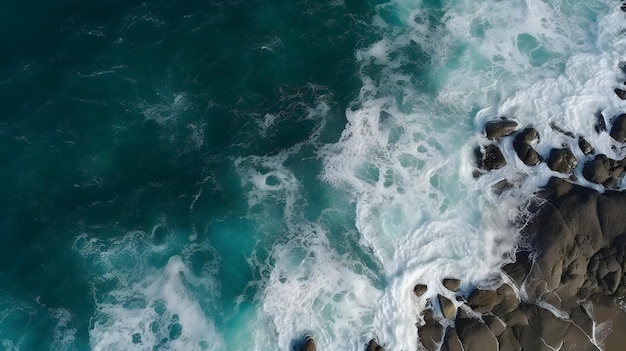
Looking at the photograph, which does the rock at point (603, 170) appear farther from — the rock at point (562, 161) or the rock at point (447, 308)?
the rock at point (447, 308)

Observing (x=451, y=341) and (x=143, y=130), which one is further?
(x=143, y=130)

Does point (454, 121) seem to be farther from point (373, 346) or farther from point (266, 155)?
point (373, 346)

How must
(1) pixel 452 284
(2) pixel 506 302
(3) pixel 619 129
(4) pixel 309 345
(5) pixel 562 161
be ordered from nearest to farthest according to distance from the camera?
(4) pixel 309 345
(2) pixel 506 302
(1) pixel 452 284
(5) pixel 562 161
(3) pixel 619 129

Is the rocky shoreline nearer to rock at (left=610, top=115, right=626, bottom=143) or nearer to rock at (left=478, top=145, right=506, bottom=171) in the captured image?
rock at (left=610, top=115, right=626, bottom=143)

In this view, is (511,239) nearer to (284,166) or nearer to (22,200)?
(284,166)

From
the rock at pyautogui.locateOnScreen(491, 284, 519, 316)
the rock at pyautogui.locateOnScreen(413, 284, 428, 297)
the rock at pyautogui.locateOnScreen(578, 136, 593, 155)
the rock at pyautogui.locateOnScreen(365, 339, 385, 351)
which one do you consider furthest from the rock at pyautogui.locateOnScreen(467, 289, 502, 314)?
the rock at pyautogui.locateOnScreen(578, 136, 593, 155)

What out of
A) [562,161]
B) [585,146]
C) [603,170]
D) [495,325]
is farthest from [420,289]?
[585,146]

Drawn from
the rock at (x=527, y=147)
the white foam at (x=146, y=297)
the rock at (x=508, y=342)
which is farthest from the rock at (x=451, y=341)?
the white foam at (x=146, y=297)
